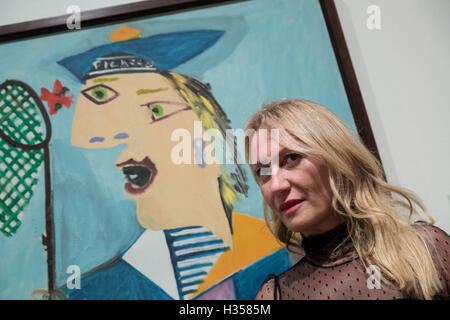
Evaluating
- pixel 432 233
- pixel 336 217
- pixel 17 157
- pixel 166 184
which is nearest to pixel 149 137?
pixel 166 184

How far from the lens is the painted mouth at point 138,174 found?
750 millimetres

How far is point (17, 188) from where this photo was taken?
78 cm

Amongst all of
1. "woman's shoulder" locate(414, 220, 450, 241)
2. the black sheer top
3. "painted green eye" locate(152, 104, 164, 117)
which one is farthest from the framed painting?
"woman's shoulder" locate(414, 220, 450, 241)

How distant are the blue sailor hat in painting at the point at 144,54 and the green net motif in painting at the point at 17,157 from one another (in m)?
0.17

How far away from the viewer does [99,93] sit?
2.64ft

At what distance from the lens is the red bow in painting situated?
807mm

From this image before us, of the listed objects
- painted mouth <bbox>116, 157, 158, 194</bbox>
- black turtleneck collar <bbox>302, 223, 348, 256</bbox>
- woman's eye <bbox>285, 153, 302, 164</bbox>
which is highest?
painted mouth <bbox>116, 157, 158, 194</bbox>

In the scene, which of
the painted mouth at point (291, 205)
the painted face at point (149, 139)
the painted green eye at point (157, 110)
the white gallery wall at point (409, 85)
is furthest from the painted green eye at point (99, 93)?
the white gallery wall at point (409, 85)

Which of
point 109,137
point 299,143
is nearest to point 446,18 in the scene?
point 299,143

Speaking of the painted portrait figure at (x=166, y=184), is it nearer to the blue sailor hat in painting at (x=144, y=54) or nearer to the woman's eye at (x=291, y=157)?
the blue sailor hat in painting at (x=144, y=54)

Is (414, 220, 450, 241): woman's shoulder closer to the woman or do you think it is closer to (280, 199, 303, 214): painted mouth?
the woman

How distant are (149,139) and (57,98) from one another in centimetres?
29

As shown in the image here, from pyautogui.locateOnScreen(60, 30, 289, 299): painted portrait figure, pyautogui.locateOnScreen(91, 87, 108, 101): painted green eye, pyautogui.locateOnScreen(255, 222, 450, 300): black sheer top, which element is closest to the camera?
pyautogui.locateOnScreen(255, 222, 450, 300): black sheer top
